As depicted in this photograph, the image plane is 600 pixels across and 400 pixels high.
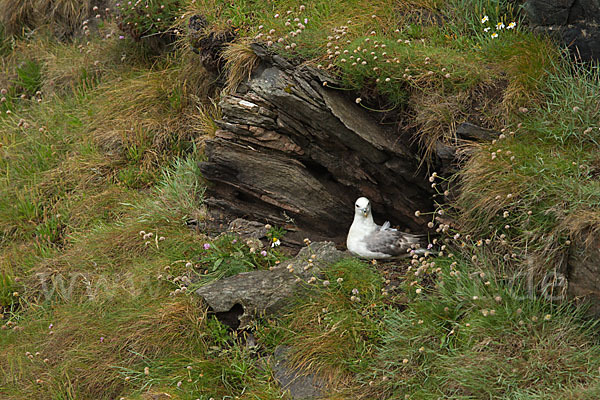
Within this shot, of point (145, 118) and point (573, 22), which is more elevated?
point (573, 22)

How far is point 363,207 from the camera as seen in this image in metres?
5.79

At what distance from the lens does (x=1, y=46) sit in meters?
9.91

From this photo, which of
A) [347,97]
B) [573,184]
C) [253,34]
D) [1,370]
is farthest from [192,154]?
[573,184]

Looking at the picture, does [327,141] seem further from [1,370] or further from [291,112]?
[1,370]

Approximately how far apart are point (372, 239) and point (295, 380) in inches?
54.0

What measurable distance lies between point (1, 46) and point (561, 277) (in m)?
8.48

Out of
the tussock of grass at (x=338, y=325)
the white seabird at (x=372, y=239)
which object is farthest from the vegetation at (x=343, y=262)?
the white seabird at (x=372, y=239)

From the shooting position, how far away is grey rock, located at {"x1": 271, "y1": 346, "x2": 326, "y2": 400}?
4906 mm

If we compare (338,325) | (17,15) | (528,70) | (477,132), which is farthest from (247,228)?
(17,15)

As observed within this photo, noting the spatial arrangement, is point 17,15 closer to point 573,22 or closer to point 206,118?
point 206,118

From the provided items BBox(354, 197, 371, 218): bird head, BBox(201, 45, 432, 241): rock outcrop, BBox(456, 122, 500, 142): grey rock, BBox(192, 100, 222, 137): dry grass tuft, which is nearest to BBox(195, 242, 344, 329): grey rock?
BBox(354, 197, 371, 218): bird head

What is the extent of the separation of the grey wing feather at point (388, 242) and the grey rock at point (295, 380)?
115cm

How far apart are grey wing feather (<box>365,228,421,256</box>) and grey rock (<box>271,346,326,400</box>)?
1150 millimetres

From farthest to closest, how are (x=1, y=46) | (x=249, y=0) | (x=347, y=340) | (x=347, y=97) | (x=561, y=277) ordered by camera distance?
(x=1, y=46) < (x=249, y=0) < (x=347, y=97) < (x=347, y=340) < (x=561, y=277)
